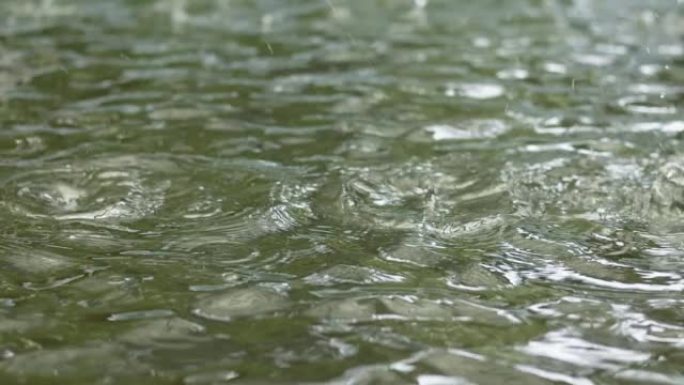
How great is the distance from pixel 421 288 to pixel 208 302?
583mm

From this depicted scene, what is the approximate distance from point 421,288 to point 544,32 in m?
4.93

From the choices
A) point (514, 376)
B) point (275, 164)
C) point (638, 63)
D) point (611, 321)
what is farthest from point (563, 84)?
point (514, 376)

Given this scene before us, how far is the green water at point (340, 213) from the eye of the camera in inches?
89.4

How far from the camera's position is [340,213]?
328 centimetres

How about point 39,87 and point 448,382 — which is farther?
point 39,87

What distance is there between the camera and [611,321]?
2451mm

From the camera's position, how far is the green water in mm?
2271

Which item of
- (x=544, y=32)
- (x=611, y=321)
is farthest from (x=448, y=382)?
(x=544, y=32)

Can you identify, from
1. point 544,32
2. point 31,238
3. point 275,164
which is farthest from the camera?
point 544,32

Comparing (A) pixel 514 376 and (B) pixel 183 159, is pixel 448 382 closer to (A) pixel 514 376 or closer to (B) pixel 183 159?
(A) pixel 514 376

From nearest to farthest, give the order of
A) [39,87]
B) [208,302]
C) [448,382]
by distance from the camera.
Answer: [448,382], [208,302], [39,87]

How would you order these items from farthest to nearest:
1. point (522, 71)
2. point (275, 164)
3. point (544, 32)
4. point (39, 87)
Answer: point (544, 32)
point (522, 71)
point (39, 87)
point (275, 164)

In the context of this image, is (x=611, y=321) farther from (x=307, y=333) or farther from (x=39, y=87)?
(x=39, y=87)

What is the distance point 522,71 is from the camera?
5879 millimetres
